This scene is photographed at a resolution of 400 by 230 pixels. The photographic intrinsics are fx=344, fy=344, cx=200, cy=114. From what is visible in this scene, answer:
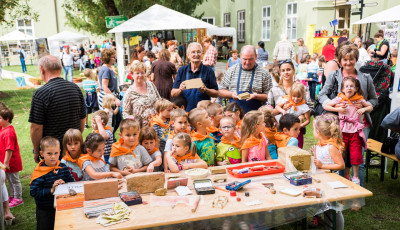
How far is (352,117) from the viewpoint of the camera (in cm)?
425

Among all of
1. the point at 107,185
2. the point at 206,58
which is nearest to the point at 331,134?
the point at 107,185

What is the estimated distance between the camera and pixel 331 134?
361 centimetres

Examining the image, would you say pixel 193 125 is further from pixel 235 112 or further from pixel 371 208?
pixel 371 208

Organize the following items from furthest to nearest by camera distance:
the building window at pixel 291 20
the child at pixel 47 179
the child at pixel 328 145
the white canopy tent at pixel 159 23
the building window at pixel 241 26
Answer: the building window at pixel 241 26, the building window at pixel 291 20, the white canopy tent at pixel 159 23, the child at pixel 328 145, the child at pixel 47 179

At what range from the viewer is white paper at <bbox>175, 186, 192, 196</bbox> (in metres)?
2.84

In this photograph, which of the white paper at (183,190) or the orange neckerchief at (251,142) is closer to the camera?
the white paper at (183,190)

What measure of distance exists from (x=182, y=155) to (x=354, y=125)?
224cm

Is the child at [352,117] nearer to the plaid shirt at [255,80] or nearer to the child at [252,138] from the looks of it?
the plaid shirt at [255,80]

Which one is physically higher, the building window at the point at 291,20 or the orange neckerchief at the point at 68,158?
the building window at the point at 291,20

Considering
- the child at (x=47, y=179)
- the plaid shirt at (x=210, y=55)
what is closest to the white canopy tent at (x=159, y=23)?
the plaid shirt at (x=210, y=55)

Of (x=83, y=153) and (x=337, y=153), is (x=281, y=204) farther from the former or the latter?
(x=83, y=153)

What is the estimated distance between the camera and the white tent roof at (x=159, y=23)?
8.40 m

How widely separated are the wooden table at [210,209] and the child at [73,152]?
0.84 meters

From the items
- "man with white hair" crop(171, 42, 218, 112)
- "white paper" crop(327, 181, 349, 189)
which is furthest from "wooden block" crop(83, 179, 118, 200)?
"man with white hair" crop(171, 42, 218, 112)
